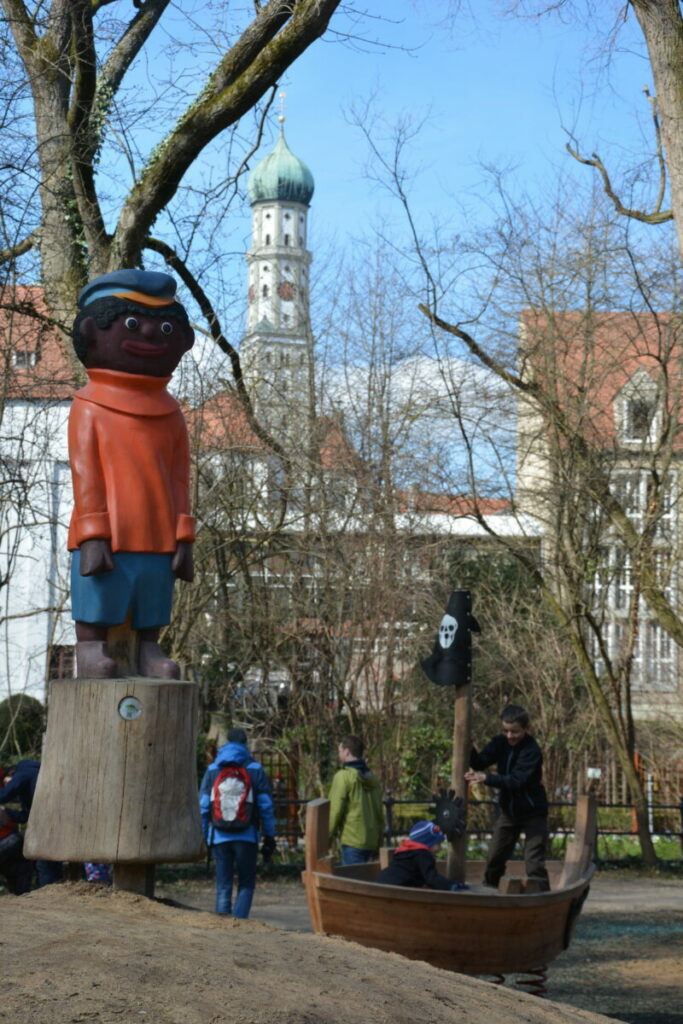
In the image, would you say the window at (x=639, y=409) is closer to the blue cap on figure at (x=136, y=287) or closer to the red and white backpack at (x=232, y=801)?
the red and white backpack at (x=232, y=801)

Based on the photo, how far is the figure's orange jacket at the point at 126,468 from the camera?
23.6ft

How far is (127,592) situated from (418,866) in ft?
9.54

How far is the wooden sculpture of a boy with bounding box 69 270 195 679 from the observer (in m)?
7.12

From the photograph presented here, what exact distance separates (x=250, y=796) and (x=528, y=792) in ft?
6.95

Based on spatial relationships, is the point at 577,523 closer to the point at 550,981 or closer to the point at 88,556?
the point at 550,981

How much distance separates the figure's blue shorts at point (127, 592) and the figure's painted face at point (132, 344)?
3.40 feet

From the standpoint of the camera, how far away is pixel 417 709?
70.6 feet

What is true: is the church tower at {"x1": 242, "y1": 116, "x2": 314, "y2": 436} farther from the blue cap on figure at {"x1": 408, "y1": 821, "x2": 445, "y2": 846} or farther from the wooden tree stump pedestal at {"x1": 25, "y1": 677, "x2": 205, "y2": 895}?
the wooden tree stump pedestal at {"x1": 25, "y1": 677, "x2": 205, "y2": 895}

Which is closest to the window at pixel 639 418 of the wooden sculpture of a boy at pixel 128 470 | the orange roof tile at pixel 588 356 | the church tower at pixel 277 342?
the orange roof tile at pixel 588 356

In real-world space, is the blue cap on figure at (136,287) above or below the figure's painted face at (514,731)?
above

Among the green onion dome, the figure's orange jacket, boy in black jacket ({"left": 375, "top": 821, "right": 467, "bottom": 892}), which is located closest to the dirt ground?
the figure's orange jacket

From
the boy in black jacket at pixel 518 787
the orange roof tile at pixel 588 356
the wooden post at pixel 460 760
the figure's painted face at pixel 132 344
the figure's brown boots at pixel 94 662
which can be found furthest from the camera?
the orange roof tile at pixel 588 356

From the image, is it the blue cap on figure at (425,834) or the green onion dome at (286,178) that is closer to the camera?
the blue cap on figure at (425,834)

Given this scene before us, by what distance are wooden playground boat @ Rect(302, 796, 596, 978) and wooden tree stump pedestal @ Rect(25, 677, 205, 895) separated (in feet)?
7.14
